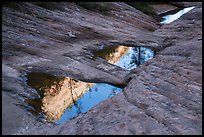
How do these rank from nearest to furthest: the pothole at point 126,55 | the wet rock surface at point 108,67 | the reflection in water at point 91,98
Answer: the wet rock surface at point 108,67 → the reflection in water at point 91,98 → the pothole at point 126,55

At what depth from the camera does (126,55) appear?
16.7 m

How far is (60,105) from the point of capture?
11.2 meters

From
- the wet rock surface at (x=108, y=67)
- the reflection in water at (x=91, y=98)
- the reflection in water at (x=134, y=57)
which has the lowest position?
the reflection in water at (x=91, y=98)

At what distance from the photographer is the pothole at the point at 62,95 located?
34.4 ft

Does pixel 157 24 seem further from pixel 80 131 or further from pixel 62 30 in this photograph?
pixel 80 131

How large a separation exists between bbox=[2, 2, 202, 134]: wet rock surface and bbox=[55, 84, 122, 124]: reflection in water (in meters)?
0.40

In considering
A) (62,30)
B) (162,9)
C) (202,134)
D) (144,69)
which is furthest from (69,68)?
(162,9)

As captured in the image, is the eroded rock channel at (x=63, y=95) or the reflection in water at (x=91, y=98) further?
the reflection in water at (x=91, y=98)

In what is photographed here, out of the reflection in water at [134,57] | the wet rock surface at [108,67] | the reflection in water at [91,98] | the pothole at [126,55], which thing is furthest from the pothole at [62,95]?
the reflection in water at [134,57]

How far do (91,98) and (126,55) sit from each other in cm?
554

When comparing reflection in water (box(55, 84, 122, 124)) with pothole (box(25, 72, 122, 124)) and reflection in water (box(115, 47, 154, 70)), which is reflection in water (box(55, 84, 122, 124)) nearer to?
pothole (box(25, 72, 122, 124))

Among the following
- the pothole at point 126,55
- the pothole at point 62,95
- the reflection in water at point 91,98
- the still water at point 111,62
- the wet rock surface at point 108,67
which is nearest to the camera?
the wet rock surface at point 108,67

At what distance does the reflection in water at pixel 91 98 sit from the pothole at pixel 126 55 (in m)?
3.04

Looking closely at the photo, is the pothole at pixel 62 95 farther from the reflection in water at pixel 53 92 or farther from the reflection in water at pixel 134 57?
the reflection in water at pixel 134 57
